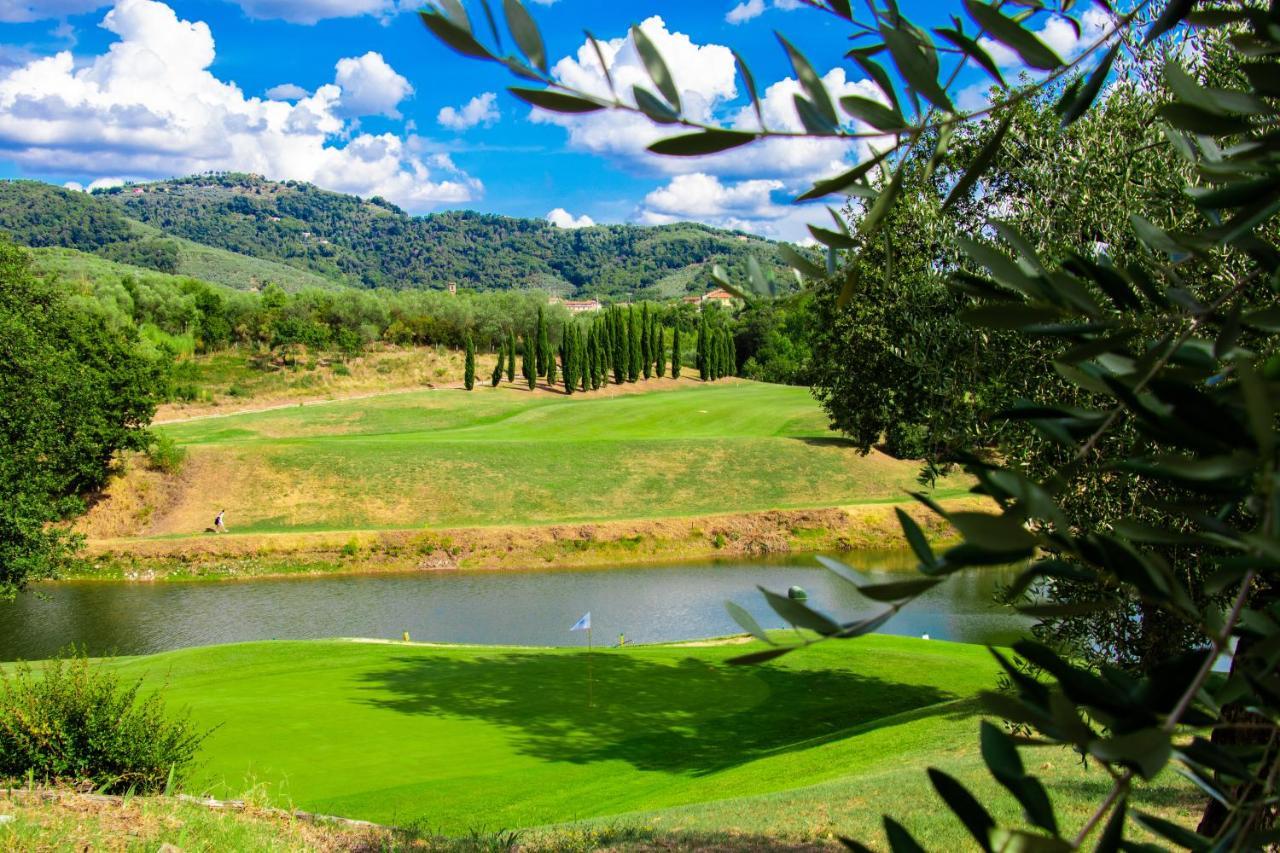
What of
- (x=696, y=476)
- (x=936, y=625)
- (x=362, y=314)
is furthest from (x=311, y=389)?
(x=936, y=625)

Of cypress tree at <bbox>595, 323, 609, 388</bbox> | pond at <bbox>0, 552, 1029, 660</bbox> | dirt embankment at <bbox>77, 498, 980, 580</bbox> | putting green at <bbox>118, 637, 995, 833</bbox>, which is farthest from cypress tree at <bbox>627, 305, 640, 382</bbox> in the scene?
putting green at <bbox>118, 637, 995, 833</bbox>

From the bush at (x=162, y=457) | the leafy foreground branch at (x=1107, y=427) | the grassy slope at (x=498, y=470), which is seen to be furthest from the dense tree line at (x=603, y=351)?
the leafy foreground branch at (x=1107, y=427)

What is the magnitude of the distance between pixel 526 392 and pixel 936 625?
4536cm

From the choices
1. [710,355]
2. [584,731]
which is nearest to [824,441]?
[710,355]

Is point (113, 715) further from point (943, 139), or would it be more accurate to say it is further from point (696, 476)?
point (696, 476)

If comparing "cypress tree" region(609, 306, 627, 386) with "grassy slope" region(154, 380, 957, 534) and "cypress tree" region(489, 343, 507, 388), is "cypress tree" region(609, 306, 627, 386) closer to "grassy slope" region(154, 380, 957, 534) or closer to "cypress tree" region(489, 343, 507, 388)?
"cypress tree" region(489, 343, 507, 388)

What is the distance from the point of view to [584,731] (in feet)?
47.4

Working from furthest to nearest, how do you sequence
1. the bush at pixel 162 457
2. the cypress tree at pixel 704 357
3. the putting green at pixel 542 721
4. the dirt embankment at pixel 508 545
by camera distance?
the cypress tree at pixel 704 357, the bush at pixel 162 457, the dirt embankment at pixel 508 545, the putting green at pixel 542 721

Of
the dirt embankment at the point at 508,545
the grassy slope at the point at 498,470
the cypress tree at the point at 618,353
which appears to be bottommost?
the dirt embankment at the point at 508,545

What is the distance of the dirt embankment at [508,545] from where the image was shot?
33256 mm

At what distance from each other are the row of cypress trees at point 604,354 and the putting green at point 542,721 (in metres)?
48.9

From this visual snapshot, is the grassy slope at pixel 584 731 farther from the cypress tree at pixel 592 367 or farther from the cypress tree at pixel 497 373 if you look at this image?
the cypress tree at pixel 592 367

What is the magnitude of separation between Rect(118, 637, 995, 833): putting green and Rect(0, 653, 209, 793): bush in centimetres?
77

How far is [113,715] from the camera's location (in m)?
8.69
